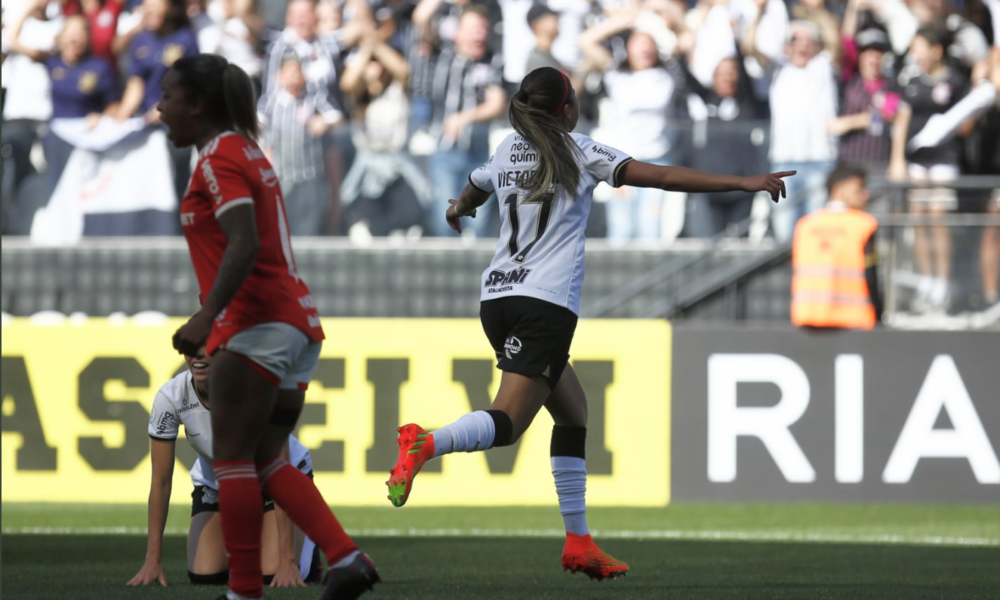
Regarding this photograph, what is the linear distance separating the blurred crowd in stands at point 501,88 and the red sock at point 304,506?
802 cm

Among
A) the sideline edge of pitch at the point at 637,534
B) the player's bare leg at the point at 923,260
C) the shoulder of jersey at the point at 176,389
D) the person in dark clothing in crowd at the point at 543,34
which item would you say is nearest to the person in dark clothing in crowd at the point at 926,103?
the player's bare leg at the point at 923,260

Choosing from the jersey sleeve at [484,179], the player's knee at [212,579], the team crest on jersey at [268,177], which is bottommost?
the player's knee at [212,579]

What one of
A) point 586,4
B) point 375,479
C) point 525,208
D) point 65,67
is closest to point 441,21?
point 586,4

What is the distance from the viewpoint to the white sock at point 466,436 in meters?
5.55

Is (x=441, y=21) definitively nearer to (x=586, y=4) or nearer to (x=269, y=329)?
(x=586, y=4)

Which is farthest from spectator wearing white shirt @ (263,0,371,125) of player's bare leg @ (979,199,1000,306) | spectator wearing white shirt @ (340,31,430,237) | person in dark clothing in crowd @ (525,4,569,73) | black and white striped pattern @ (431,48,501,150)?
player's bare leg @ (979,199,1000,306)

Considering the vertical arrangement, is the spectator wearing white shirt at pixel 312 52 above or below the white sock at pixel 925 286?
above

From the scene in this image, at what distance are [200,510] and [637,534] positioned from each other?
11.1 feet

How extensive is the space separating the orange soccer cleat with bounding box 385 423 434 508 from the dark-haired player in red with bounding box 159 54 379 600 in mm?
811

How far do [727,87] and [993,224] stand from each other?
289 centimetres

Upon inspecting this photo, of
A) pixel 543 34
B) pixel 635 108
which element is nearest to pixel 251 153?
pixel 635 108

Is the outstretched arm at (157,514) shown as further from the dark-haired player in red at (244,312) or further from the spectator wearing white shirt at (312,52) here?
the spectator wearing white shirt at (312,52)

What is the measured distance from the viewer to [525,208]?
5828 millimetres

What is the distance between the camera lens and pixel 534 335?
5703mm
